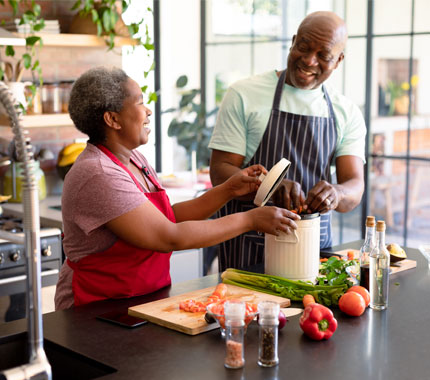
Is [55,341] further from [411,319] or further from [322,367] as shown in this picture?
[411,319]

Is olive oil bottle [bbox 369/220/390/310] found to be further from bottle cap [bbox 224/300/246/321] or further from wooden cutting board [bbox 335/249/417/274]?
bottle cap [bbox 224/300/246/321]

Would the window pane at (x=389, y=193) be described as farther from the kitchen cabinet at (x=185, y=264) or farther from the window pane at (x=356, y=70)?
the kitchen cabinet at (x=185, y=264)

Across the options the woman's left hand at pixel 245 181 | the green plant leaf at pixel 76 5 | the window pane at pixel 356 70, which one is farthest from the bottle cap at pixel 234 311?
the green plant leaf at pixel 76 5

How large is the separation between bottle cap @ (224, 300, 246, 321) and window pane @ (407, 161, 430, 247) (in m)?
2.78

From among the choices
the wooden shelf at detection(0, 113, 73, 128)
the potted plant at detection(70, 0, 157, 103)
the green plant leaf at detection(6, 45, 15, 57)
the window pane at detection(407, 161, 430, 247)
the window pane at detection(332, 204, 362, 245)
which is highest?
the potted plant at detection(70, 0, 157, 103)

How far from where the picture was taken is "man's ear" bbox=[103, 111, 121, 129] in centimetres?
212

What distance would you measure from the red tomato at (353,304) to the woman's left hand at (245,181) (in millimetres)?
674

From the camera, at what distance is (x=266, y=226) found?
2117mm

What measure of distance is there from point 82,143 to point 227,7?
1.64 meters

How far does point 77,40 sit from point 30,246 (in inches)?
122

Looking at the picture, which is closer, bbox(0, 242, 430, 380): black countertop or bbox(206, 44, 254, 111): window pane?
bbox(0, 242, 430, 380): black countertop

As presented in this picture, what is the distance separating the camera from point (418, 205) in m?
4.16

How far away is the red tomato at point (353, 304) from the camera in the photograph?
1872 mm

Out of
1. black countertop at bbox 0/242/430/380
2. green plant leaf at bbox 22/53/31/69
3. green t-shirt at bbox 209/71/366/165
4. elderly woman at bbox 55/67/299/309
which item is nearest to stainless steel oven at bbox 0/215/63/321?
green plant leaf at bbox 22/53/31/69
